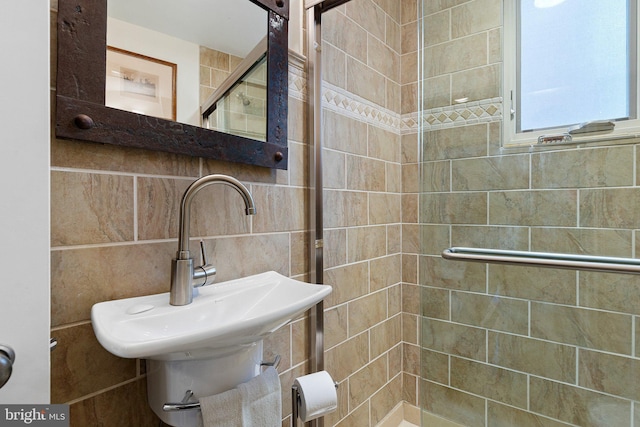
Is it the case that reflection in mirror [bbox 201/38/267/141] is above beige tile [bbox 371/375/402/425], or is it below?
above

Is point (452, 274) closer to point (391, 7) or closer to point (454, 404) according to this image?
point (454, 404)

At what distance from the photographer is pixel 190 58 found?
33.1 inches

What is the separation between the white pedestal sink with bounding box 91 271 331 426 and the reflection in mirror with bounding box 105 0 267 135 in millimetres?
461

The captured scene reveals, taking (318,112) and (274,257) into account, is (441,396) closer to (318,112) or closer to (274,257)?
(274,257)

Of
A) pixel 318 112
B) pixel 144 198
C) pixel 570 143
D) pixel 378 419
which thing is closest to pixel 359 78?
pixel 318 112

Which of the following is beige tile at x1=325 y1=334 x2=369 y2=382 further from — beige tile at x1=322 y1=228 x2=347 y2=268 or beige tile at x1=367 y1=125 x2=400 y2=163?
beige tile at x1=367 y1=125 x2=400 y2=163

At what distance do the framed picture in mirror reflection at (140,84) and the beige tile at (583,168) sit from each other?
1.31m

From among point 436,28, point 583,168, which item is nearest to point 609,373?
point 583,168

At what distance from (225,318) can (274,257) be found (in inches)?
13.1

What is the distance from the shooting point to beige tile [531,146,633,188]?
43.7 inches

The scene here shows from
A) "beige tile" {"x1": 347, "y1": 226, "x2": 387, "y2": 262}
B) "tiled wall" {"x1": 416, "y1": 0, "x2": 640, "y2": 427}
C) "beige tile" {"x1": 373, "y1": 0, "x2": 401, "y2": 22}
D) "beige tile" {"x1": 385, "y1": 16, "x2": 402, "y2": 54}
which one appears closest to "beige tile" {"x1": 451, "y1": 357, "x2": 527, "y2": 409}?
"tiled wall" {"x1": 416, "y1": 0, "x2": 640, "y2": 427}

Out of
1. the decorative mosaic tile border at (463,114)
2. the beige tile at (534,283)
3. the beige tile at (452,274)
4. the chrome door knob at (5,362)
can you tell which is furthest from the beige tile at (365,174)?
the chrome door knob at (5,362)

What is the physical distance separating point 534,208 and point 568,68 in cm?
58

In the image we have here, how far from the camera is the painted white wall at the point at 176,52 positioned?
2.33 ft
